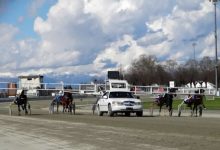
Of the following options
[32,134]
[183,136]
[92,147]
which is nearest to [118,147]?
[92,147]

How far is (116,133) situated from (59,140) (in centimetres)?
240

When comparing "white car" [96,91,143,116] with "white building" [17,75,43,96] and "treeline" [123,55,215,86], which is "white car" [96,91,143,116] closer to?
"white building" [17,75,43,96]

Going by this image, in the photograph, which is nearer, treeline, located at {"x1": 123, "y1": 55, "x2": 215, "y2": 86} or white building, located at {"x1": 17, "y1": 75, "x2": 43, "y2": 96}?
white building, located at {"x1": 17, "y1": 75, "x2": 43, "y2": 96}

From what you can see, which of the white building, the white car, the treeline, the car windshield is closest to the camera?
the white car

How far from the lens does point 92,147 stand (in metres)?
15.5

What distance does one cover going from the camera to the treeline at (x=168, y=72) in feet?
455

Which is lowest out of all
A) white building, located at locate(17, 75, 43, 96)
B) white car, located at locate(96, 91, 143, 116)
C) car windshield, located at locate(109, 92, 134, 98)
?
white car, located at locate(96, 91, 143, 116)

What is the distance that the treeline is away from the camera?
455 feet

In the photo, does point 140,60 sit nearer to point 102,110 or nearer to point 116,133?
point 102,110

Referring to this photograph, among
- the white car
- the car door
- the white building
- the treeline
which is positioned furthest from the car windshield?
the treeline

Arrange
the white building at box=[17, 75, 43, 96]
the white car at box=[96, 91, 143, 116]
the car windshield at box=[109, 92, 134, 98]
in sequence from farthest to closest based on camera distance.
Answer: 1. the white building at box=[17, 75, 43, 96]
2. the car windshield at box=[109, 92, 134, 98]
3. the white car at box=[96, 91, 143, 116]

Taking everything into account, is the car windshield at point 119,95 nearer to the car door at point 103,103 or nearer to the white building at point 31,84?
the car door at point 103,103

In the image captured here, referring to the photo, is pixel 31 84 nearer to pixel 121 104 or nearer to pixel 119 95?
pixel 119 95

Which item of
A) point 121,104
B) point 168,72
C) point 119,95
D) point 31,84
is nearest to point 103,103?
point 119,95
